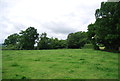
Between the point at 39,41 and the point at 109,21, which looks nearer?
the point at 109,21

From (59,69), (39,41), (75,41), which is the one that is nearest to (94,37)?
(59,69)

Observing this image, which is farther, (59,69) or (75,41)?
(75,41)

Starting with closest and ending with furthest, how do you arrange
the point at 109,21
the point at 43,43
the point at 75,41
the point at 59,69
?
the point at 59,69 → the point at 109,21 → the point at 43,43 → the point at 75,41

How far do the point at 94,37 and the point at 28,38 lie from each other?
35995 mm

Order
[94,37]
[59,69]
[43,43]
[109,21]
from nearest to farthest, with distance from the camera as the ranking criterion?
[59,69], [109,21], [94,37], [43,43]

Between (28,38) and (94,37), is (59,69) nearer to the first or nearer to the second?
(94,37)

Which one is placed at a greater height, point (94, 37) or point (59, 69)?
point (94, 37)

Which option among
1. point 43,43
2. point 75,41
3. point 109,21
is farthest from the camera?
point 75,41

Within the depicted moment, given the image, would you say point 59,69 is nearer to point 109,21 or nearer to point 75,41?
point 109,21

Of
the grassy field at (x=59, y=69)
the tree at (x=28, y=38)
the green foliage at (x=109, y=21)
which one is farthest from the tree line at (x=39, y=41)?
the grassy field at (x=59, y=69)

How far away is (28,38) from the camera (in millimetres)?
56250

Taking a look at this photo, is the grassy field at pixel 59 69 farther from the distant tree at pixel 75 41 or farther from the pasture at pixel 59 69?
the distant tree at pixel 75 41

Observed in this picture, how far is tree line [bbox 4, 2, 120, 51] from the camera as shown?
2366 cm

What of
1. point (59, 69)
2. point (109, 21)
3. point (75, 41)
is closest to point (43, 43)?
point (75, 41)
